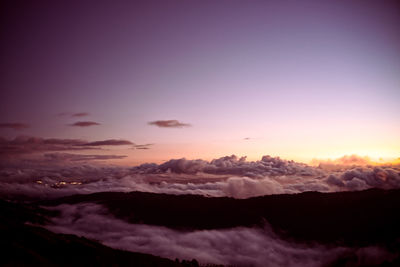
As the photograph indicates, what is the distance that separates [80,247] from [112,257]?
26.8m

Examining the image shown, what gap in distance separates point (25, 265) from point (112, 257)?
83807mm

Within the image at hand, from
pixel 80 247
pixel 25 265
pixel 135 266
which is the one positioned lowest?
A: pixel 135 266

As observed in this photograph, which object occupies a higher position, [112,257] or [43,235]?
[43,235]

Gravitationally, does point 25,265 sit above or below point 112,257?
above

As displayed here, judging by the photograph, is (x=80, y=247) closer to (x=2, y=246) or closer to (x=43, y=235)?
(x=43, y=235)

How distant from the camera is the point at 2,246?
134250 millimetres

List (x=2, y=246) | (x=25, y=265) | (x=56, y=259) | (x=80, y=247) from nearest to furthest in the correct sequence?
(x=25, y=265) → (x=2, y=246) → (x=56, y=259) → (x=80, y=247)

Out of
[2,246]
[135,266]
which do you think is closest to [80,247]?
[135,266]

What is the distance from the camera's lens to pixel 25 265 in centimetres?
12162

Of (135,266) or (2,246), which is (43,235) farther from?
(135,266)

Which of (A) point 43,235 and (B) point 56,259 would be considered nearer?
(B) point 56,259

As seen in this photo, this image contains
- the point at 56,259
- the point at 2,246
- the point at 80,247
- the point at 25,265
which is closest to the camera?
the point at 25,265

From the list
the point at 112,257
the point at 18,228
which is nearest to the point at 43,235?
the point at 18,228

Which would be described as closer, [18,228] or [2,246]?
[2,246]
